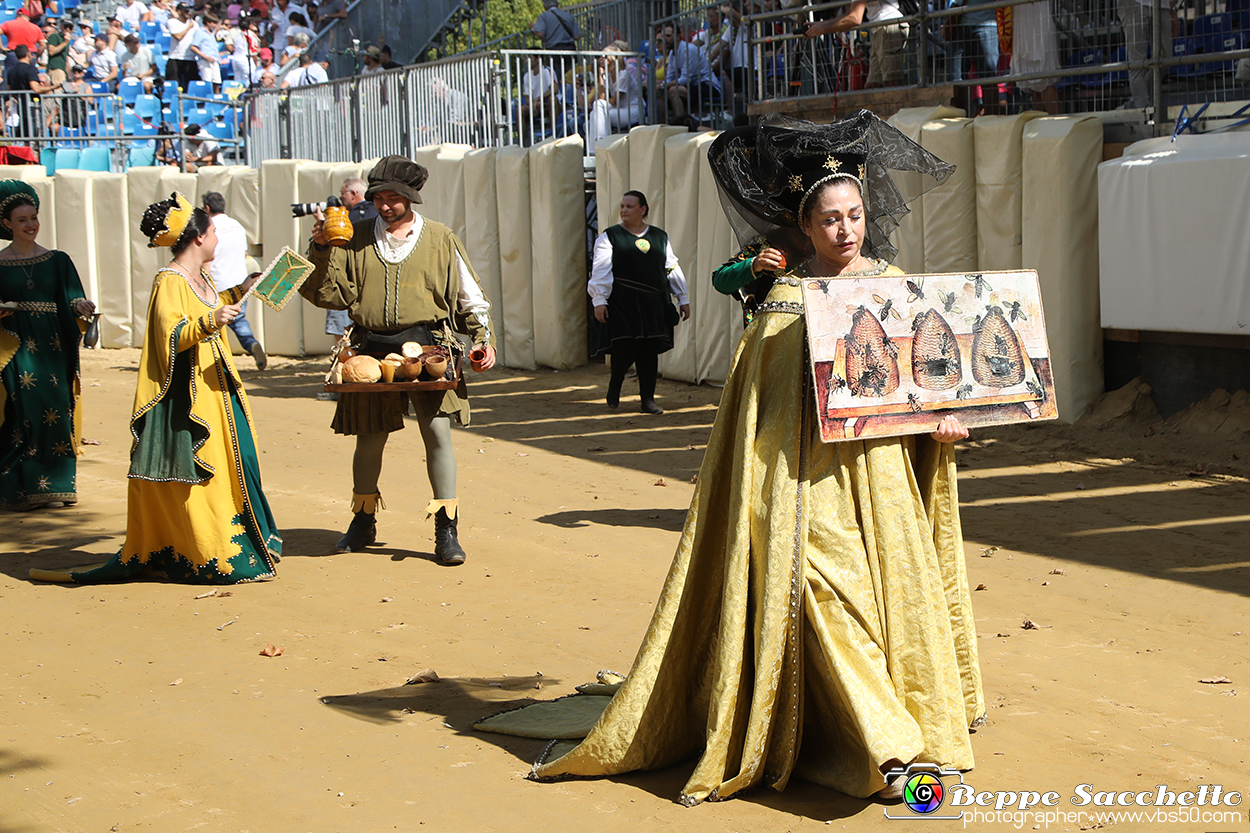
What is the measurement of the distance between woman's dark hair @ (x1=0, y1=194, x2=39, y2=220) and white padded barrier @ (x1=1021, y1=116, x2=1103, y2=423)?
709cm

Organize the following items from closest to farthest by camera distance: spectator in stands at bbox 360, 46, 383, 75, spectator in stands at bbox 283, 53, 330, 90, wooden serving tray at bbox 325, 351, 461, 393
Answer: wooden serving tray at bbox 325, 351, 461, 393 → spectator in stands at bbox 360, 46, 383, 75 → spectator in stands at bbox 283, 53, 330, 90

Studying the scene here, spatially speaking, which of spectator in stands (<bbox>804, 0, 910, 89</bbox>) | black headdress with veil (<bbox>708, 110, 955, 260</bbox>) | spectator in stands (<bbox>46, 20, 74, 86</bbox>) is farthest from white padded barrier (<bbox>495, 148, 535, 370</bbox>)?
black headdress with veil (<bbox>708, 110, 955, 260</bbox>)

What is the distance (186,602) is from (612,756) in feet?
10.3

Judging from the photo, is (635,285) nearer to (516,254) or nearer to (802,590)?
(516,254)

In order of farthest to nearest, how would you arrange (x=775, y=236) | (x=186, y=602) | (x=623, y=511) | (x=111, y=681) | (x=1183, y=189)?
1. (x=1183, y=189)
2. (x=623, y=511)
3. (x=186, y=602)
4. (x=111, y=681)
5. (x=775, y=236)

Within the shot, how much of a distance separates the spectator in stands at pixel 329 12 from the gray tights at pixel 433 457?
701 inches

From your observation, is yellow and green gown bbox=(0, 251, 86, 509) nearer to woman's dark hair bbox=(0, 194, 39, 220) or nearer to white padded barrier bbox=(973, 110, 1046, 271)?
woman's dark hair bbox=(0, 194, 39, 220)

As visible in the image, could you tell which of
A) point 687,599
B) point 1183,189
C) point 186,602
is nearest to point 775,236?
point 687,599

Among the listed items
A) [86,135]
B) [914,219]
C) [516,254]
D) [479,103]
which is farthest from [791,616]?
[86,135]

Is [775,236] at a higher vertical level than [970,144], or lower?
lower

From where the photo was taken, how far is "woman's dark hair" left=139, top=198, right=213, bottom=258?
6230 millimetres

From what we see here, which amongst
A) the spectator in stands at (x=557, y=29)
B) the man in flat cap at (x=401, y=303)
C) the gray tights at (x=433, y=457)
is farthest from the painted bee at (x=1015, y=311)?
the spectator in stands at (x=557, y=29)

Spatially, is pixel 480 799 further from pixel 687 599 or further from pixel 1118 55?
pixel 1118 55

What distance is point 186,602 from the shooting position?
612 centimetres
